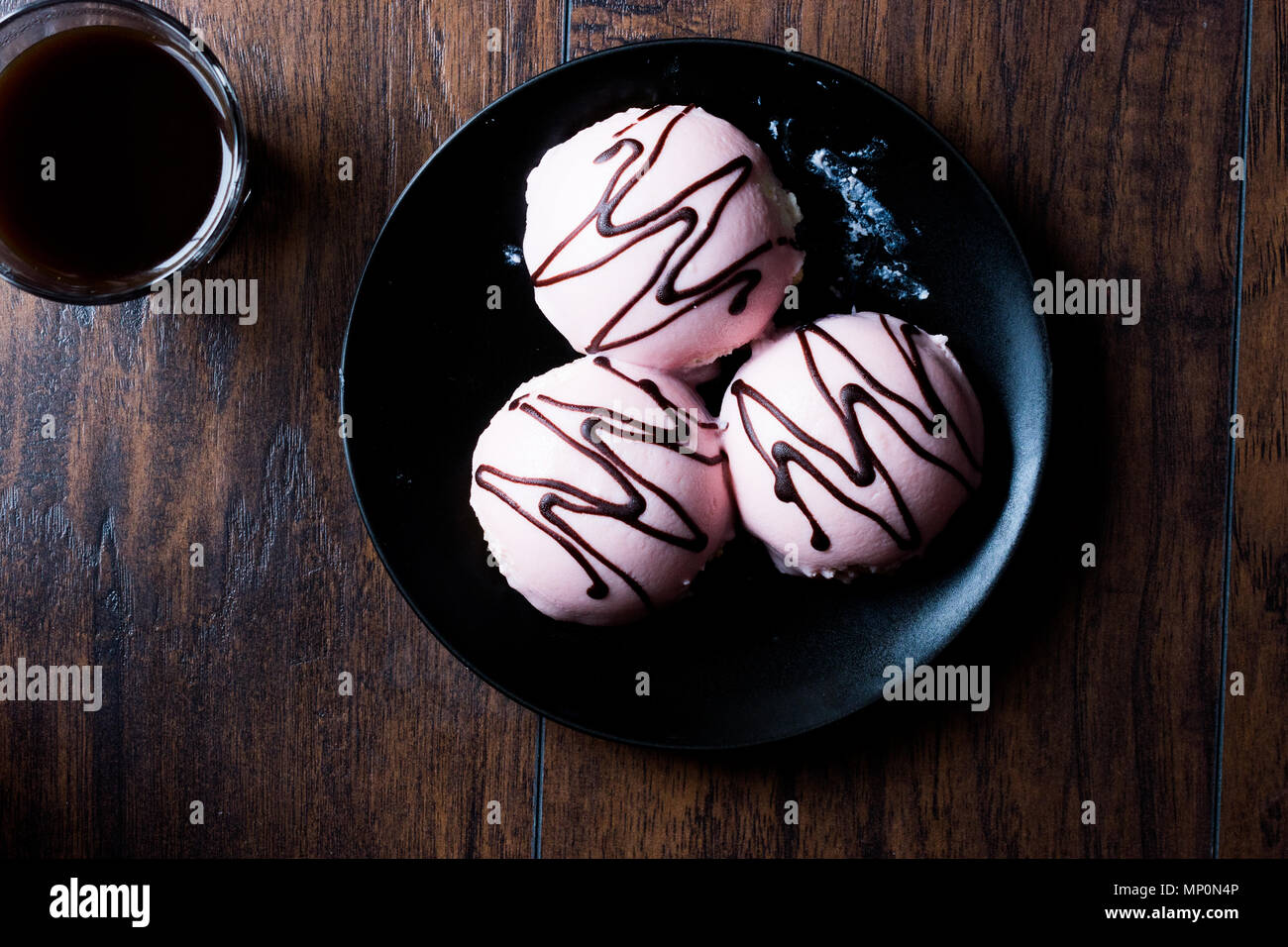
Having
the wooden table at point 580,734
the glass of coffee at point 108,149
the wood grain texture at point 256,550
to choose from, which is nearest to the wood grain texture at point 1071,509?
the wooden table at point 580,734

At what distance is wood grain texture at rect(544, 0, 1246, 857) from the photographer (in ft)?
3.19

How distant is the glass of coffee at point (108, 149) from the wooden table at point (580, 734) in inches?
3.5

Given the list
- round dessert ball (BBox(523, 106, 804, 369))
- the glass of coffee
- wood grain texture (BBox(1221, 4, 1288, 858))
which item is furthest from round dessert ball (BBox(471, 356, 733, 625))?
wood grain texture (BBox(1221, 4, 1288, 858))

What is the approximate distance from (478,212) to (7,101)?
1.47 ft

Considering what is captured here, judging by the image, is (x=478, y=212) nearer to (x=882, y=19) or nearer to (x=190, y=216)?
(x=190, y=216)

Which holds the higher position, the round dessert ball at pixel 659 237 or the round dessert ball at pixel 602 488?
the round dessert ball at pixel 659 237

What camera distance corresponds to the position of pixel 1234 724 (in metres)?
0.98

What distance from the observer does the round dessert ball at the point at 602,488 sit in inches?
33.0

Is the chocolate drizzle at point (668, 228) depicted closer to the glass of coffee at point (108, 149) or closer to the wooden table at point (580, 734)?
the wooden table at point (580, 734)

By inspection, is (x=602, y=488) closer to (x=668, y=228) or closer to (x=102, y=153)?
(x=668, y=228)

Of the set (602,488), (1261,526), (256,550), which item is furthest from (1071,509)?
(256,550)

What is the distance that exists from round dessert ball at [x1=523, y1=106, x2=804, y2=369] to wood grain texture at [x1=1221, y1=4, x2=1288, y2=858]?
533 millimetres

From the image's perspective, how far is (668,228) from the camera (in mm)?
816

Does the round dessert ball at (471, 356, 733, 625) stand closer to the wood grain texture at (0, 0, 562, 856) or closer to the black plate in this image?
the black plate
